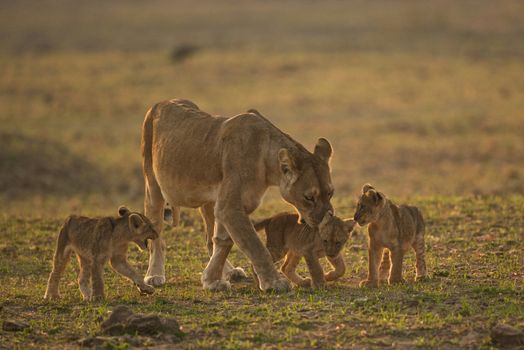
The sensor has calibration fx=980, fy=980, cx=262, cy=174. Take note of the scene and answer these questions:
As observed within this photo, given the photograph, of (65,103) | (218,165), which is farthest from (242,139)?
(65,103)

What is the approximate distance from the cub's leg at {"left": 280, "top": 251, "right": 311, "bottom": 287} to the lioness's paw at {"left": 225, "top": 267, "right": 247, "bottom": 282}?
63 centimetres

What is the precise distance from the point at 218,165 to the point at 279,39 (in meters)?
44.5

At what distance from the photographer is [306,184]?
9633mm

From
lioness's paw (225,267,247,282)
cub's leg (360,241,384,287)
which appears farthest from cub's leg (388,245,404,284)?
lioness's paw (225,267,247,282)

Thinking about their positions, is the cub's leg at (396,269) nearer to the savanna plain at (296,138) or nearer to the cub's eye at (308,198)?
the savanna plain at (296,138)

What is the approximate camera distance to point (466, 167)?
24.5 meters

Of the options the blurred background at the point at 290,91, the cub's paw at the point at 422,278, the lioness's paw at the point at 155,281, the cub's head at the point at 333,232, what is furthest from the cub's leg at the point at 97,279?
the blurred background at the point at 290,91

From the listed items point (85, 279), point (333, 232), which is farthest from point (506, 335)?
point (85, 279)

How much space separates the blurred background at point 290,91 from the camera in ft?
73.8

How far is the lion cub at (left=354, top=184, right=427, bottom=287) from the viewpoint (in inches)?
396

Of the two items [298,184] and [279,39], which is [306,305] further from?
[279,39]

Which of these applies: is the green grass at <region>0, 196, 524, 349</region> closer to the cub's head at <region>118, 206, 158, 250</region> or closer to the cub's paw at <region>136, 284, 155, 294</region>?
the cub's paw at <region>136, 284, 155, 294</region>

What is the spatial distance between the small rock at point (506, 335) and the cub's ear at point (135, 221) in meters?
3.96

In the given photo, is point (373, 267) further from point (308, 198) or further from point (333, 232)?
point (308, 198)
